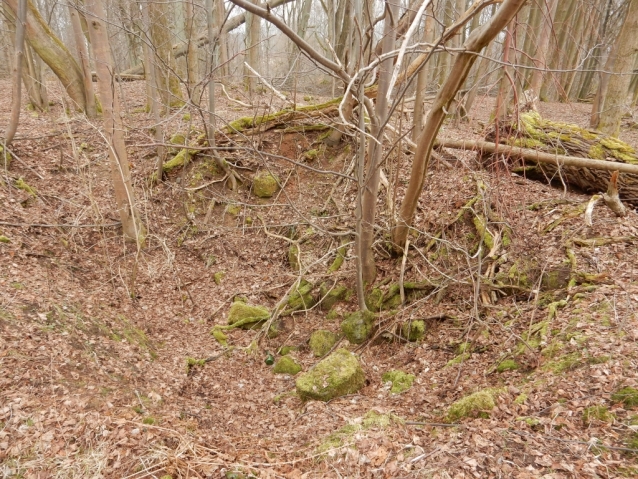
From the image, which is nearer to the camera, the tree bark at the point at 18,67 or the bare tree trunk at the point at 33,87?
the tree bark at the point at 18,67

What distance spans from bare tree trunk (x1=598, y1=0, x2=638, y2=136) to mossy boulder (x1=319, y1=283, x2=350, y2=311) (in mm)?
6079

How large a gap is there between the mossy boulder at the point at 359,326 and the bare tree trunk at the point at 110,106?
300 centimetres

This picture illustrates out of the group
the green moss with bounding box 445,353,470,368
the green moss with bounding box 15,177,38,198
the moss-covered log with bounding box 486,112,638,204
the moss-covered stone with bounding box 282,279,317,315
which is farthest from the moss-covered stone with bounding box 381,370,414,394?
the green moss with bounding box 15,177,38,198

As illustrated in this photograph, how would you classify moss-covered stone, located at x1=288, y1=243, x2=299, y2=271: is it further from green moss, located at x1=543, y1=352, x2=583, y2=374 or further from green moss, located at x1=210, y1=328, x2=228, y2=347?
green moss, located at x1=543, y1=352, x2=583, y2=374

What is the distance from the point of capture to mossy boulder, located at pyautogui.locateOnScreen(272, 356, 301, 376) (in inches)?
193

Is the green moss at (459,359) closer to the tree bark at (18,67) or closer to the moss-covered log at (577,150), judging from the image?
the moss-covered log at (577,150)

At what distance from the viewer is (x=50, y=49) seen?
319 inches

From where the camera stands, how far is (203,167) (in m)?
8.14

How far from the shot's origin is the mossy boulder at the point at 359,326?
509cm

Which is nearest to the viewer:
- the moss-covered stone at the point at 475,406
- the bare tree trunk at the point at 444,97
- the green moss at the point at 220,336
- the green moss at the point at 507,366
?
the moss-covered stone at the point at 475,406

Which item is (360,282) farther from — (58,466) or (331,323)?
(58,466)

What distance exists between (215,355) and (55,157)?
559cm

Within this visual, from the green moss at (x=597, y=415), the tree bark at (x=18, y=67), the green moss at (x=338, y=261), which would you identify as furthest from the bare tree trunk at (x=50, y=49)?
the green moss at (x=597, y=415)

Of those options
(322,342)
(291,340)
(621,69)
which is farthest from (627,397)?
(621,69)
